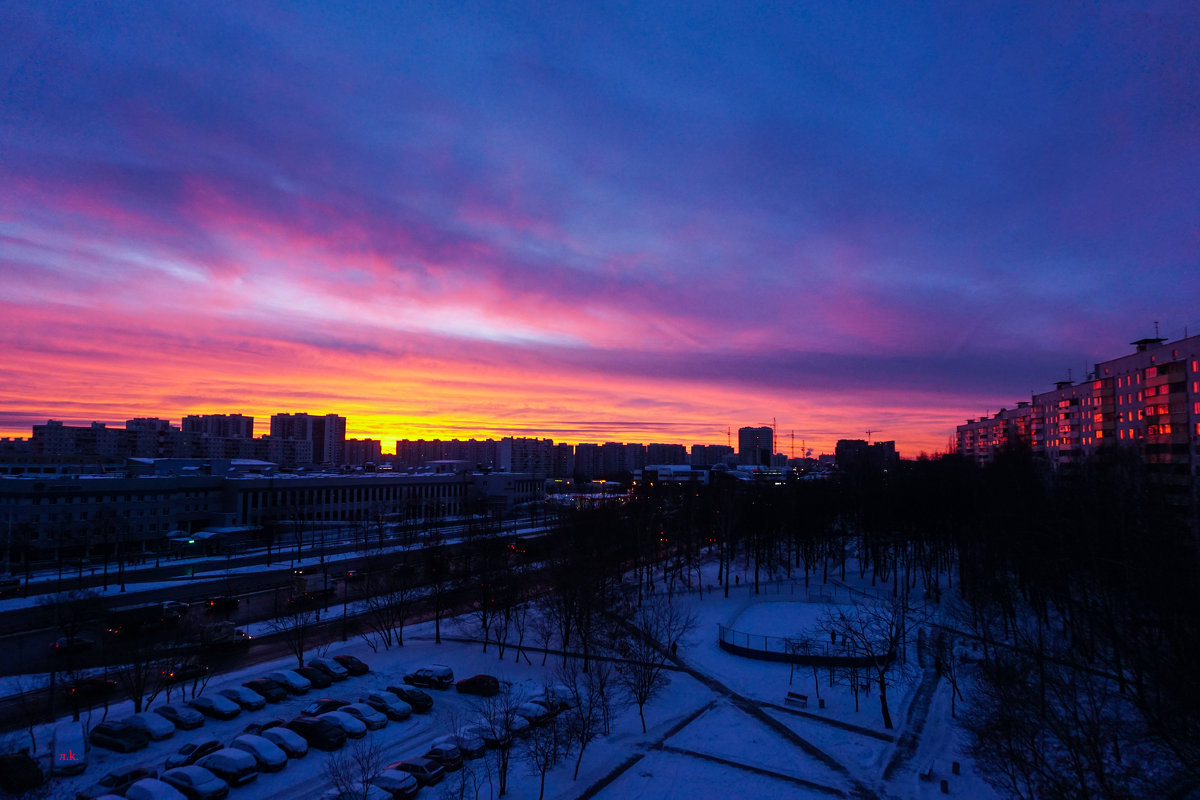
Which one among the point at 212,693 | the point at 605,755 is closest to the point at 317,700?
the point at 212,693

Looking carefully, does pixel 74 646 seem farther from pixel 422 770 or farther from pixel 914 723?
pixel 914 723

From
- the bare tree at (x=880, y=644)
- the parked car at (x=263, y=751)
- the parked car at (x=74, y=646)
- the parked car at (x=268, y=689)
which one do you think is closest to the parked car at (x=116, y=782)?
the parked car at (x=263, y=751)

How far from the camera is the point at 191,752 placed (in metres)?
18.5

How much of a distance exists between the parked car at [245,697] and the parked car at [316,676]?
2.30 meters

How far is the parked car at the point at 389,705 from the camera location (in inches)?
884

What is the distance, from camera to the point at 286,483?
77625mm

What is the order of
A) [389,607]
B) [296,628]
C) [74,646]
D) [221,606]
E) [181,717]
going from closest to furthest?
[181,717], [296,628], [74,646], [389,607], [221,606]

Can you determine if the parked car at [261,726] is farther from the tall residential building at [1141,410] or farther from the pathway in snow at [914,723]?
the tall residential building at [1141,410]

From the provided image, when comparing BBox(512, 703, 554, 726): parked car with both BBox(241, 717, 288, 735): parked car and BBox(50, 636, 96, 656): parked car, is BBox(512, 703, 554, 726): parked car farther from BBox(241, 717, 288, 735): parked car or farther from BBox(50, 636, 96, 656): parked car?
BBox(50, 636, 96, 656): parked car

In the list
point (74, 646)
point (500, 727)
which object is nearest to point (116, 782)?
point (500, 727)

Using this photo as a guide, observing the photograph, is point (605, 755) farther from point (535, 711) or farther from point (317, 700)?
point (317, 700)

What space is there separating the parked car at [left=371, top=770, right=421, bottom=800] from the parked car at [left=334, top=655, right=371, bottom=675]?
10.5 meters

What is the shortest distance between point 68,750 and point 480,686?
12791 millimetres

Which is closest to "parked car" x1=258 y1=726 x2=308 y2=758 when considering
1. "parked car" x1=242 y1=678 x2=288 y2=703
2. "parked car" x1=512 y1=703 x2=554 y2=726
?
"parked car" x1=242 y1=678 x2=288 y2=703
